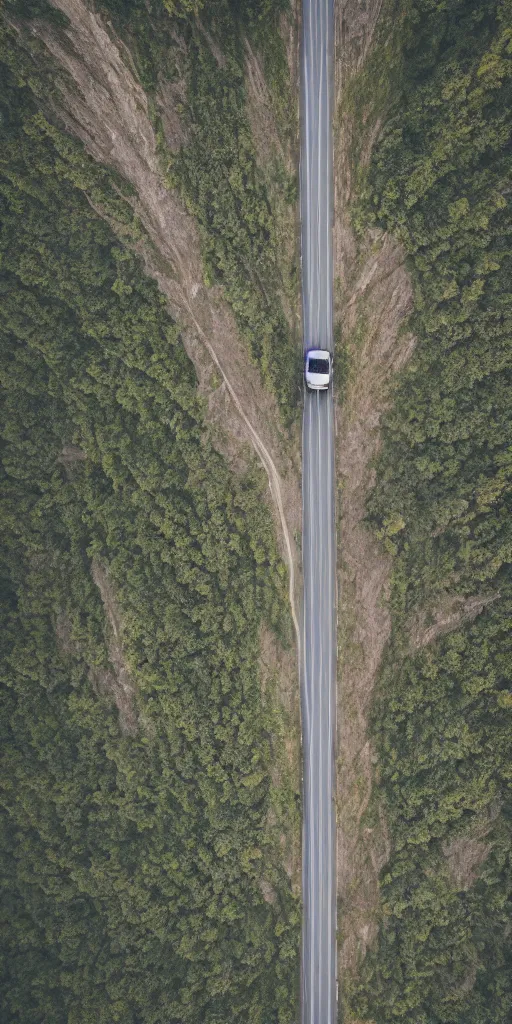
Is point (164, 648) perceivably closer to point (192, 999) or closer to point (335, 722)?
point (335, 722)

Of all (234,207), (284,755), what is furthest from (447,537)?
(234,207)

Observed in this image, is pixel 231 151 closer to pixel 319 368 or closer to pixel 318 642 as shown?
pixel 319 368

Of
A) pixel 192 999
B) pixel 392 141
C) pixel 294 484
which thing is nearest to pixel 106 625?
pixel 294 484

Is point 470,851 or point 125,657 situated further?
point 125,657

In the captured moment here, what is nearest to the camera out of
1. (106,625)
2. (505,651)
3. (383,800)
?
(505,651)

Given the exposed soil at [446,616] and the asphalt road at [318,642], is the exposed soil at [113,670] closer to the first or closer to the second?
the asphalt road at [318,642]

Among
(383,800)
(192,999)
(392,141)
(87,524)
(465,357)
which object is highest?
(392,141)

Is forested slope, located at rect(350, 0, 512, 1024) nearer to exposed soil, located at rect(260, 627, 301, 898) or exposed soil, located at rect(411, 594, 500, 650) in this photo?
exposed soil, located at rect(411, 594, 500, 650)
